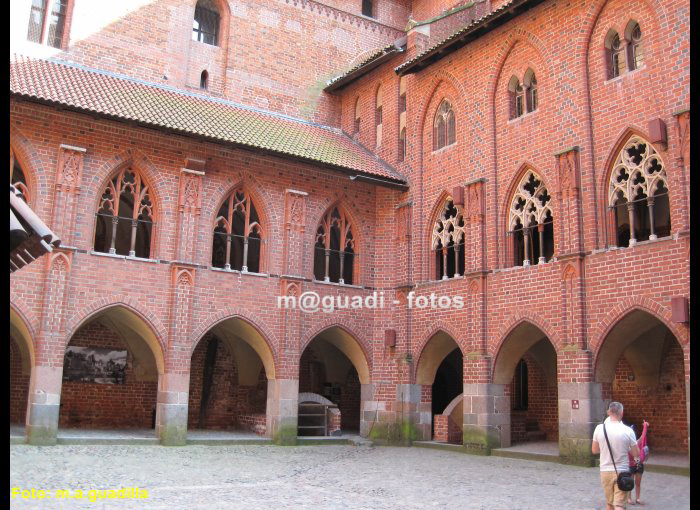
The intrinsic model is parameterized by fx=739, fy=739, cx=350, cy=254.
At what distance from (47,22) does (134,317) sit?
912 cm

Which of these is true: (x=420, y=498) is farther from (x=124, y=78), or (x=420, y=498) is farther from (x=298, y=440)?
(x=124, y=78)

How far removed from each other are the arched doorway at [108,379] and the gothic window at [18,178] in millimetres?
4382

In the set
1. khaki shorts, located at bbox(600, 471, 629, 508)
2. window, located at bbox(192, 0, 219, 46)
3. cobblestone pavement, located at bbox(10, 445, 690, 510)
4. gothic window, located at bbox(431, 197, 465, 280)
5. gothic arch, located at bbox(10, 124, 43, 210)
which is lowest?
cobblestone pavement, located at bbox(10, 445, 690, 510)

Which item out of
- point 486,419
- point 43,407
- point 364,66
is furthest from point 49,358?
point 364,66

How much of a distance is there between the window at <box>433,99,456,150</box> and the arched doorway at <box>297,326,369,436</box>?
5.79m

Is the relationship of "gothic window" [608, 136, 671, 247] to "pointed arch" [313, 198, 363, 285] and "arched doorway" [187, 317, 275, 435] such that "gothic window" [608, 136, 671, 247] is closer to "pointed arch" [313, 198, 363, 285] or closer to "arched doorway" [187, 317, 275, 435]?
"pointed arch" [313, 198, 363, 285]

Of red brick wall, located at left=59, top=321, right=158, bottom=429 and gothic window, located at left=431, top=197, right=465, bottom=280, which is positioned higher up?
gothic window, located at left=431, top=197, right=465, bottom=280

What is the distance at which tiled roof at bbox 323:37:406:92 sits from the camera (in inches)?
835

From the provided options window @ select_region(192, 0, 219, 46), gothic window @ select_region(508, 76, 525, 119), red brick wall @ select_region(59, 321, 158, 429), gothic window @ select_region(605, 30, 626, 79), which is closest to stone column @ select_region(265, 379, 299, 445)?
red brick wall @ select_region(59, 321, 158, 429)

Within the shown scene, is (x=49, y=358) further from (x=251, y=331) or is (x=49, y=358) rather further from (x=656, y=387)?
(x=656, y=387)

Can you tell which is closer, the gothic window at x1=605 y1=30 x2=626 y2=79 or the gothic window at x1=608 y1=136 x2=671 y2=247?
the gothic window at x1=608 y1=136 x2=671 y2=247

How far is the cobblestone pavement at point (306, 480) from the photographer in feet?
34.9

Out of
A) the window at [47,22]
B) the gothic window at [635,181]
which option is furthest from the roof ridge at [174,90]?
the gothic window at [635,181]

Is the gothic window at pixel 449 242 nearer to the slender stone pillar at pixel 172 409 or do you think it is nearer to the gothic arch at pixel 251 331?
the gothic arch at pixel 251 331
